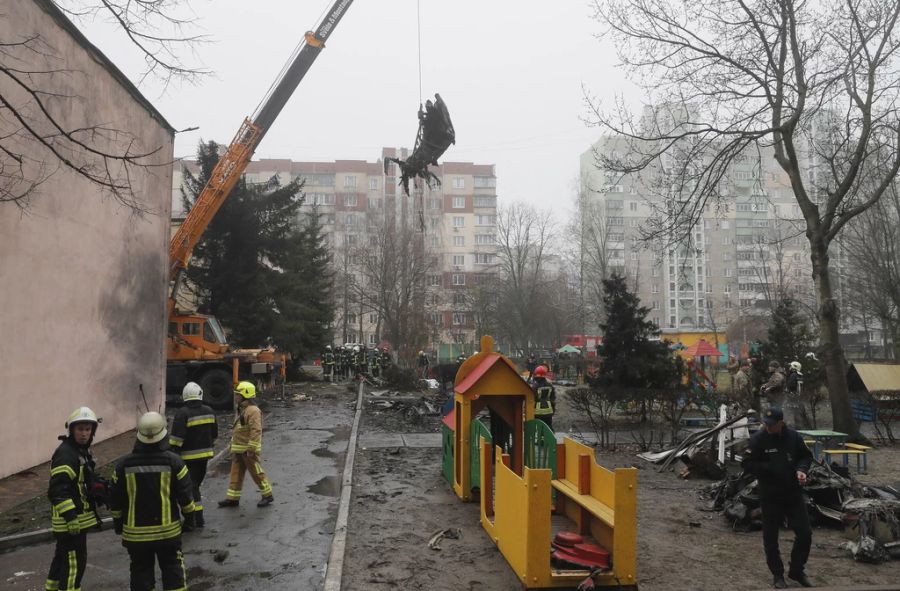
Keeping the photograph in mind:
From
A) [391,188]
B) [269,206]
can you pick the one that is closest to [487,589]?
[269,206]

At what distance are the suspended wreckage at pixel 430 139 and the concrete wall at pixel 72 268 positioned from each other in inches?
179

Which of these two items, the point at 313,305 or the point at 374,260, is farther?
the point at 374,260

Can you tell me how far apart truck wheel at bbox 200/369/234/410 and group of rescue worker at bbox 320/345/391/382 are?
10806 millimetres

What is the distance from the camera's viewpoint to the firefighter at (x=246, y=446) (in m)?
8.23

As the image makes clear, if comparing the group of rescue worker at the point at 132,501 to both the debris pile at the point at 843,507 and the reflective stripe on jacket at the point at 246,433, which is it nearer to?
the reflective stripe on jacket at the point at 246,433

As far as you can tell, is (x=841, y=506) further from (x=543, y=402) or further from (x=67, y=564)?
(x=67, y=564)

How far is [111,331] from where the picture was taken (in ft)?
45.2

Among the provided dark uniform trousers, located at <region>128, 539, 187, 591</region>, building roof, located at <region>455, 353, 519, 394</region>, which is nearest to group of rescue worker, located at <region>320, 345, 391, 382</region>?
building roof, located at <region>455, 353, 519, 394</region>

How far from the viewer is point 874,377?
18969 millimetres

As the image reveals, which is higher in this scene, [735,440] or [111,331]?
[111,331]

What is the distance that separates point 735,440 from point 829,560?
4.70 meters

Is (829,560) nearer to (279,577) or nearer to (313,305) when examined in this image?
(279,577)

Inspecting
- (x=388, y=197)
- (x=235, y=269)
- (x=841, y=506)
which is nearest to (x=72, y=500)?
(x=841, y=506)

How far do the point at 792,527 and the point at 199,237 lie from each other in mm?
18805
